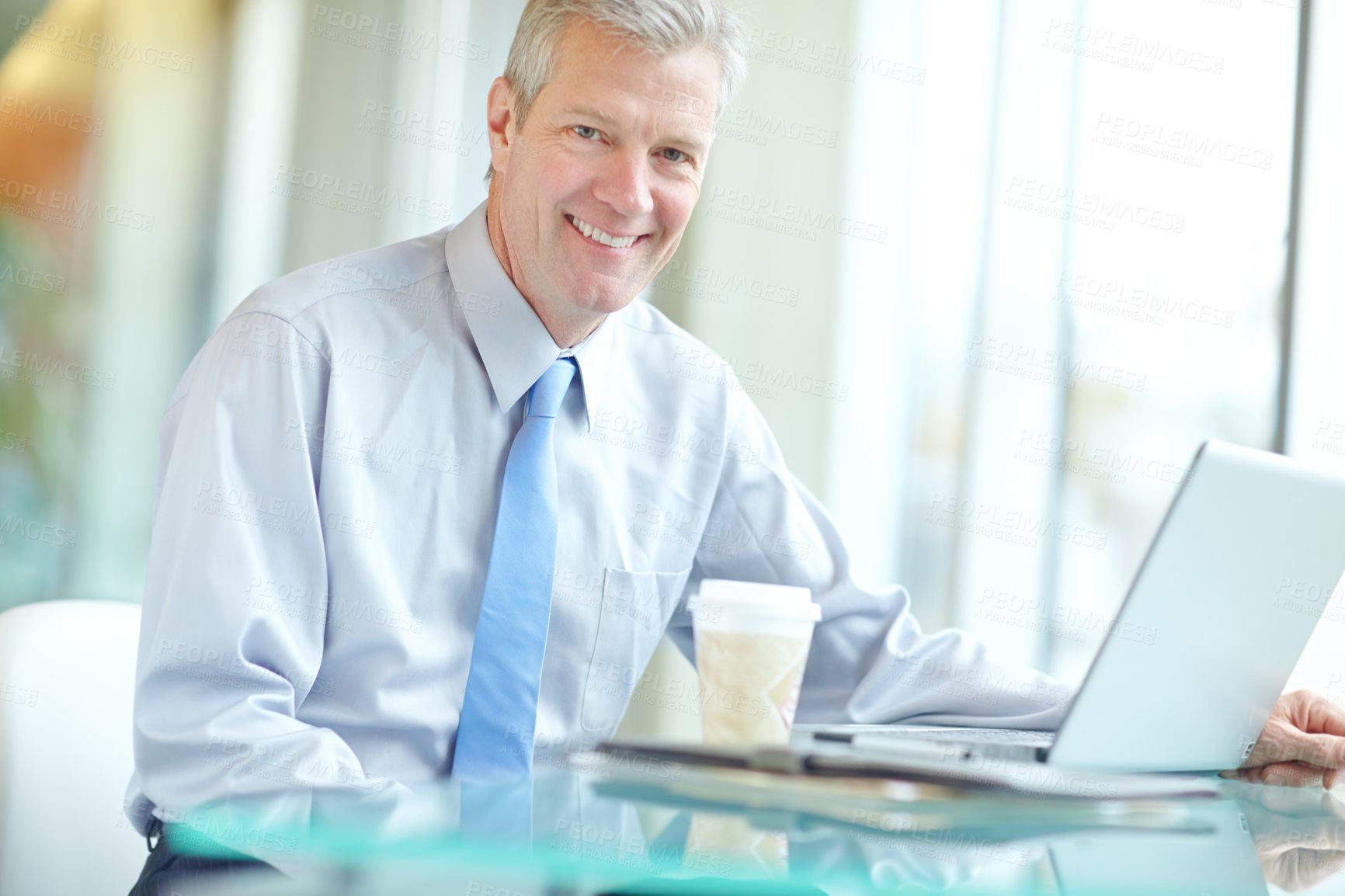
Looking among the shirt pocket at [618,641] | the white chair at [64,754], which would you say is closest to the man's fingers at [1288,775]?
the shirt pocket at [618,641]

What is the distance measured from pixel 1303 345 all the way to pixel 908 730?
3.67 ft

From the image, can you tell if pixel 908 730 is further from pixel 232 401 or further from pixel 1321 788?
pixel 232 401

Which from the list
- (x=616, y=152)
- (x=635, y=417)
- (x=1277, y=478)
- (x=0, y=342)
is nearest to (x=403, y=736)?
(x=635, y=417)

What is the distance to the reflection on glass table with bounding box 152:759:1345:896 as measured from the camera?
0.52 m

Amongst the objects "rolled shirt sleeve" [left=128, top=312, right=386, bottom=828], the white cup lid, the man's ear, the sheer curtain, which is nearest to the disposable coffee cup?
the white cup lid

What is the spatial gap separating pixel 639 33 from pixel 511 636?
638 millimetres

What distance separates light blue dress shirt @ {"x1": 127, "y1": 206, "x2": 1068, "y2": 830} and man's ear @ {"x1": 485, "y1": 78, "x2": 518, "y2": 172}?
0.09 meters

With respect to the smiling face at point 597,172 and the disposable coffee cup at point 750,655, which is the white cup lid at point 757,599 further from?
the smiling face at point 597,172

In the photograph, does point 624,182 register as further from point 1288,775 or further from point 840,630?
point 1288,775

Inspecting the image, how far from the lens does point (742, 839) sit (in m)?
0.59

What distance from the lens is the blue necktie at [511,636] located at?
110 centimetres

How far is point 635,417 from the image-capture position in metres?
1.34

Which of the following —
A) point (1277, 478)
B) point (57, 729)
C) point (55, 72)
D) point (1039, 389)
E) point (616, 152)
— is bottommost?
point (57, 729)

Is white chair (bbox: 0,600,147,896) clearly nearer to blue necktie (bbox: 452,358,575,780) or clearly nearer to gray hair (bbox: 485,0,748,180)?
blue necktie (bbox: 452,358,575,780)
